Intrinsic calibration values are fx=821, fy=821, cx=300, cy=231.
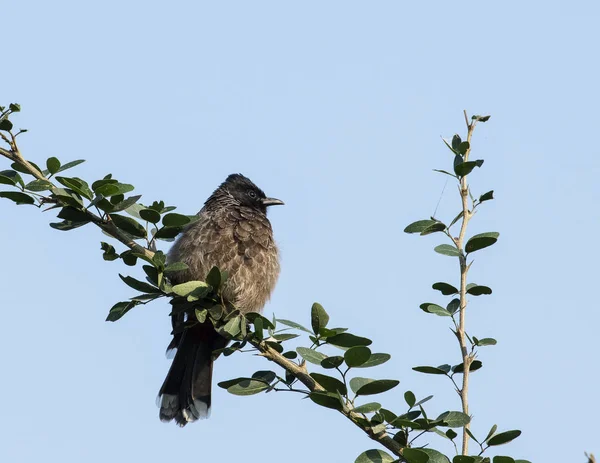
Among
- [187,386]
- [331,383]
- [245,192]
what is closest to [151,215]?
[331,383]

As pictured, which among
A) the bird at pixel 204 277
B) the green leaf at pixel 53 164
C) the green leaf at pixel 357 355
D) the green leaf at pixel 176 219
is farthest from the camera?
the bird at pixel 204 277

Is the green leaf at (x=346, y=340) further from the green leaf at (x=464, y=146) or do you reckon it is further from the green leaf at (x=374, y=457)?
the green leaf at (x=464, y=146)

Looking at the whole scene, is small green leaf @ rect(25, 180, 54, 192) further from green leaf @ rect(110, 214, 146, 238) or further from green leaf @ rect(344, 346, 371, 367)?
green leaf @ rect(344, 346, 371, 367)

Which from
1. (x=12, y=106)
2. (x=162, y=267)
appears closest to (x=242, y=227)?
(x=162, y=267)

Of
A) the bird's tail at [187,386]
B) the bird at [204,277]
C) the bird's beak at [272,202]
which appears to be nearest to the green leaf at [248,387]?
the bird at [204,277]

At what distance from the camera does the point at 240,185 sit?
7008mm

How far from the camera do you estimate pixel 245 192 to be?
696 cm

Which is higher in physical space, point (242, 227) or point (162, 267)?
point (242, 227)

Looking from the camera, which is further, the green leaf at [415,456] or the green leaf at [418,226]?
the green leaf at [418,226]

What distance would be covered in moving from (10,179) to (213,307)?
1224 mm

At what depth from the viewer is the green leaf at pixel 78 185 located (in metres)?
3.51

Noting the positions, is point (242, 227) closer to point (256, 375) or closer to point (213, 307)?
point (213, 307)

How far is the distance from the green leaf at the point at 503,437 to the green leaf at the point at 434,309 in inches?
20.1

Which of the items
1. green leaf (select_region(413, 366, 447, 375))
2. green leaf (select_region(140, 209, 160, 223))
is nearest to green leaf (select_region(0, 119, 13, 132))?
green leaf (select_region(140, 209, 160, 223))
